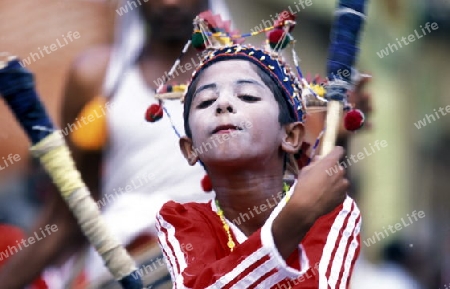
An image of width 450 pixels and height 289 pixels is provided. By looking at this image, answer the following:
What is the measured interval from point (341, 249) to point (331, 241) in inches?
1.3

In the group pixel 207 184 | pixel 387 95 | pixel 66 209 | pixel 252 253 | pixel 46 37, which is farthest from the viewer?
pixel 387 95

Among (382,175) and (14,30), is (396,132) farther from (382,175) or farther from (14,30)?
(14,30)

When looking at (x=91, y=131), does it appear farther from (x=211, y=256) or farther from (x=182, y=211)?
(x=211, y=256)

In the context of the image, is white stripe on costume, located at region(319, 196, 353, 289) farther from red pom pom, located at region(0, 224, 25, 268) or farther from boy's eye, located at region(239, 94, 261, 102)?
red pom pom, located at region(0, 224, 25, 268)

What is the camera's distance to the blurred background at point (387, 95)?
3.06 metres

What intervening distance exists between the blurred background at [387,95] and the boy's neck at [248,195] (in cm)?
105

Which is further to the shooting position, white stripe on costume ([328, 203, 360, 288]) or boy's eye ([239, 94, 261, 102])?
boy's eye ([239, 94, 261, 102])

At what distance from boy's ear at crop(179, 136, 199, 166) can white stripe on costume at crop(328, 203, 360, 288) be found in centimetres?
43

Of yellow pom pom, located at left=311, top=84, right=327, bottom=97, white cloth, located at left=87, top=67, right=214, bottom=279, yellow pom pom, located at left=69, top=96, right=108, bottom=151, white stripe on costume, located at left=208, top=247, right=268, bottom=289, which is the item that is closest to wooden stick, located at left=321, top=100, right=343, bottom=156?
yellow pom pom, located at left=311, top=84, right=327, bottom=97

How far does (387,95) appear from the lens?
3.37m

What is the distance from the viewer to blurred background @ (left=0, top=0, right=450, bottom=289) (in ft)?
10.0

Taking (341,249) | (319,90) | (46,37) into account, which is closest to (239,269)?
(341,249)

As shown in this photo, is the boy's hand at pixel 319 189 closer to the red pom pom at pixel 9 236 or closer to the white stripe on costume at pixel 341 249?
the white stripe on costume at pixel 341 249

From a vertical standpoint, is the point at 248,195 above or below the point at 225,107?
below
